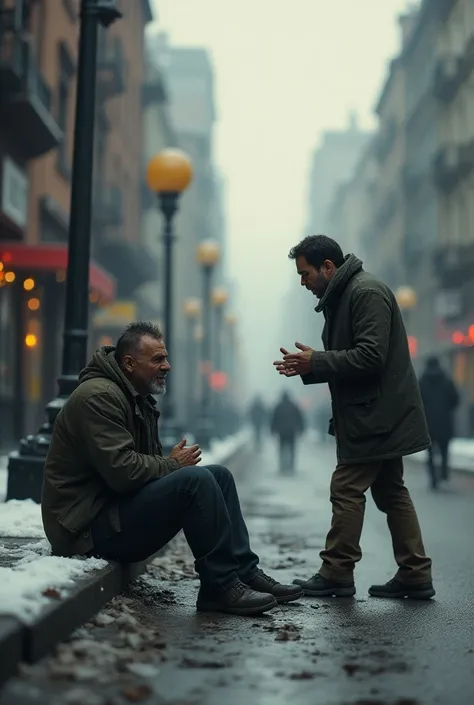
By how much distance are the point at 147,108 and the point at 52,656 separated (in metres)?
45.2

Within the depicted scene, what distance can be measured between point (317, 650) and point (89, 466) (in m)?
1.41

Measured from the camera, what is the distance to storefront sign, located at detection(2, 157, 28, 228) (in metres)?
18.5

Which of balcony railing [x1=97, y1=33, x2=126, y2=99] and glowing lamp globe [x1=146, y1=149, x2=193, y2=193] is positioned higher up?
balcony railing [x1=97, y1=33, x2=126, y2=99]

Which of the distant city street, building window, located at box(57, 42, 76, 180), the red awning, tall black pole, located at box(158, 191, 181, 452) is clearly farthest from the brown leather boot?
building window, located at box(57, 42, 76, 180)

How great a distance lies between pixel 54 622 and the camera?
14.5ft

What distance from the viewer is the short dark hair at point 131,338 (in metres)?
5.79

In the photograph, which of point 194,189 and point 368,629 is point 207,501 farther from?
point 194,189

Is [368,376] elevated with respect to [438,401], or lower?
elevated

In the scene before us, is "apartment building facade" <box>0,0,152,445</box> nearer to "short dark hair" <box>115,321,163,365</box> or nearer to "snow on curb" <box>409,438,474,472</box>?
"snow on curb" <box>409,438,474,472</box>

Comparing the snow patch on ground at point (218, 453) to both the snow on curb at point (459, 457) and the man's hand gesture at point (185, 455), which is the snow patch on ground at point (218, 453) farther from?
the man's hand gesture at point (185, 455)

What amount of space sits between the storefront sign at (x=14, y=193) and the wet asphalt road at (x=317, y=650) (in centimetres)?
1155

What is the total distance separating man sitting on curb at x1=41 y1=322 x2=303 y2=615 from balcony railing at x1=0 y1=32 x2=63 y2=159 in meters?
12.9

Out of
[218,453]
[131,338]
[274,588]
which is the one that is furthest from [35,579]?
[218,453]

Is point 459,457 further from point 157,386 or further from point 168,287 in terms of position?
point 157,386
